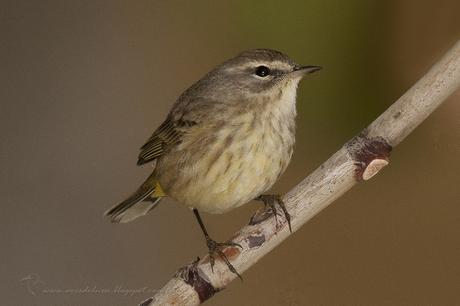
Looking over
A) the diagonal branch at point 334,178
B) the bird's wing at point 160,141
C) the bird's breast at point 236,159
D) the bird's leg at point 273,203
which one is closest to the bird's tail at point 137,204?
the bird's wing at point 160,141

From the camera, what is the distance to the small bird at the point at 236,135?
101 inches

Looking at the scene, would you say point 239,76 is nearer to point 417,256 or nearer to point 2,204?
point 417,256

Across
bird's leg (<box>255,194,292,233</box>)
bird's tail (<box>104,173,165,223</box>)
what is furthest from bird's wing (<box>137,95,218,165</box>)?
bird's leg (<box>255,194,292,233</box>)

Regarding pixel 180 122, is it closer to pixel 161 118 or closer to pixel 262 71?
pixel 262 71

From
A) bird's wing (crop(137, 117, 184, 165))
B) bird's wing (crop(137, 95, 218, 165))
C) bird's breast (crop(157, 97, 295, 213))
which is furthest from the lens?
bird's wing (crop(137, 117, 184, 165))

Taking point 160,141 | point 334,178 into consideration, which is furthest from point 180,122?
point 334,178

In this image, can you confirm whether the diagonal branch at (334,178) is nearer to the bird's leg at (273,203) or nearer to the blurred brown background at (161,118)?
the bird's leg at (273,203)

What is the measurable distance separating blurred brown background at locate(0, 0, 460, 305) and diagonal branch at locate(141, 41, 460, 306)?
0.65m

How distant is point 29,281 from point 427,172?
172cm

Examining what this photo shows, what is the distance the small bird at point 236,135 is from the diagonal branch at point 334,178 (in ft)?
1.13

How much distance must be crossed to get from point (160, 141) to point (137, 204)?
253mm

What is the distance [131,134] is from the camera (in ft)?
13.3

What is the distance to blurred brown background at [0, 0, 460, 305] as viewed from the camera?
9.67 feet

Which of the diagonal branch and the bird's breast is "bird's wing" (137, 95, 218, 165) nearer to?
the bird's breast
